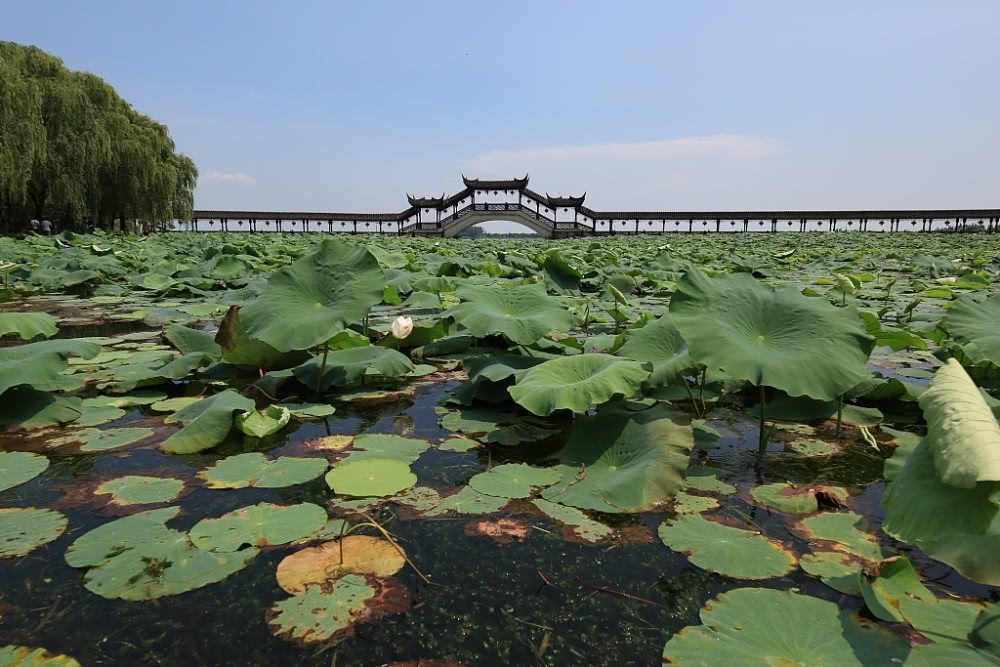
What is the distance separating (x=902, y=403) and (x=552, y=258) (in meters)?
2.13

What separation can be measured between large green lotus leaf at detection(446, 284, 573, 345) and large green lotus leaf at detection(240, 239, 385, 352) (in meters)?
0.38

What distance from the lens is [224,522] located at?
49.8 inches

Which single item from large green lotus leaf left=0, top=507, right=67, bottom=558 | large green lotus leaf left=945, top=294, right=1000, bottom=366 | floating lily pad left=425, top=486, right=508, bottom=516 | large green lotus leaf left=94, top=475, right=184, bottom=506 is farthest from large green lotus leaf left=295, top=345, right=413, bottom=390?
large green lotus leaf left=945, top=294, right=1000, bottom=366

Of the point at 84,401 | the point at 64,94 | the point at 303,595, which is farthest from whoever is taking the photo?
the point at 64,94

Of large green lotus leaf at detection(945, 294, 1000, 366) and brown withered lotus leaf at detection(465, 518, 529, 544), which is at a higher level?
large green lotus leaf at detection(945, 294, 1000, 366)

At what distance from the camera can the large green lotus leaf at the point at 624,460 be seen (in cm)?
136

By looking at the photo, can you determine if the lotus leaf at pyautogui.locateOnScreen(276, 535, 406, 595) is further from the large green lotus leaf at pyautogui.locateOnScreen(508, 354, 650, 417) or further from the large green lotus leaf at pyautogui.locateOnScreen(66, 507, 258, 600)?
the large green lotus leaf at pyautogui.locateOnScreen(508, 354, 650, 417)

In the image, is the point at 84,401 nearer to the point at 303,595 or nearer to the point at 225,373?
the point at 225,373

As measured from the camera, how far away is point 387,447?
1.75 metres

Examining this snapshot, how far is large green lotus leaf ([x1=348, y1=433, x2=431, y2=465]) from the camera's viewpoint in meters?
1.68

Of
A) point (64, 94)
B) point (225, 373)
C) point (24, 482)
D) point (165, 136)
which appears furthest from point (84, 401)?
point (165, 136)

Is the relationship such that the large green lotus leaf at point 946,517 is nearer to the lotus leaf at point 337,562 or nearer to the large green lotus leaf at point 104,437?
the lotus leaf at point 337,562

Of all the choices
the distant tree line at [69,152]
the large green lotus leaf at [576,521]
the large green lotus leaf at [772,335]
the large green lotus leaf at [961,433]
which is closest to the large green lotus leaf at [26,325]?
the large green lotus leaf at [576,521]

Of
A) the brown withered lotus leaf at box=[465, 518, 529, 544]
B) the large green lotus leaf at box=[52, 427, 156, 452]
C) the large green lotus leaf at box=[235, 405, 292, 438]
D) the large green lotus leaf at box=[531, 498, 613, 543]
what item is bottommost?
the brown withered lotus leaf at box=[465, 518, 529, 544]
